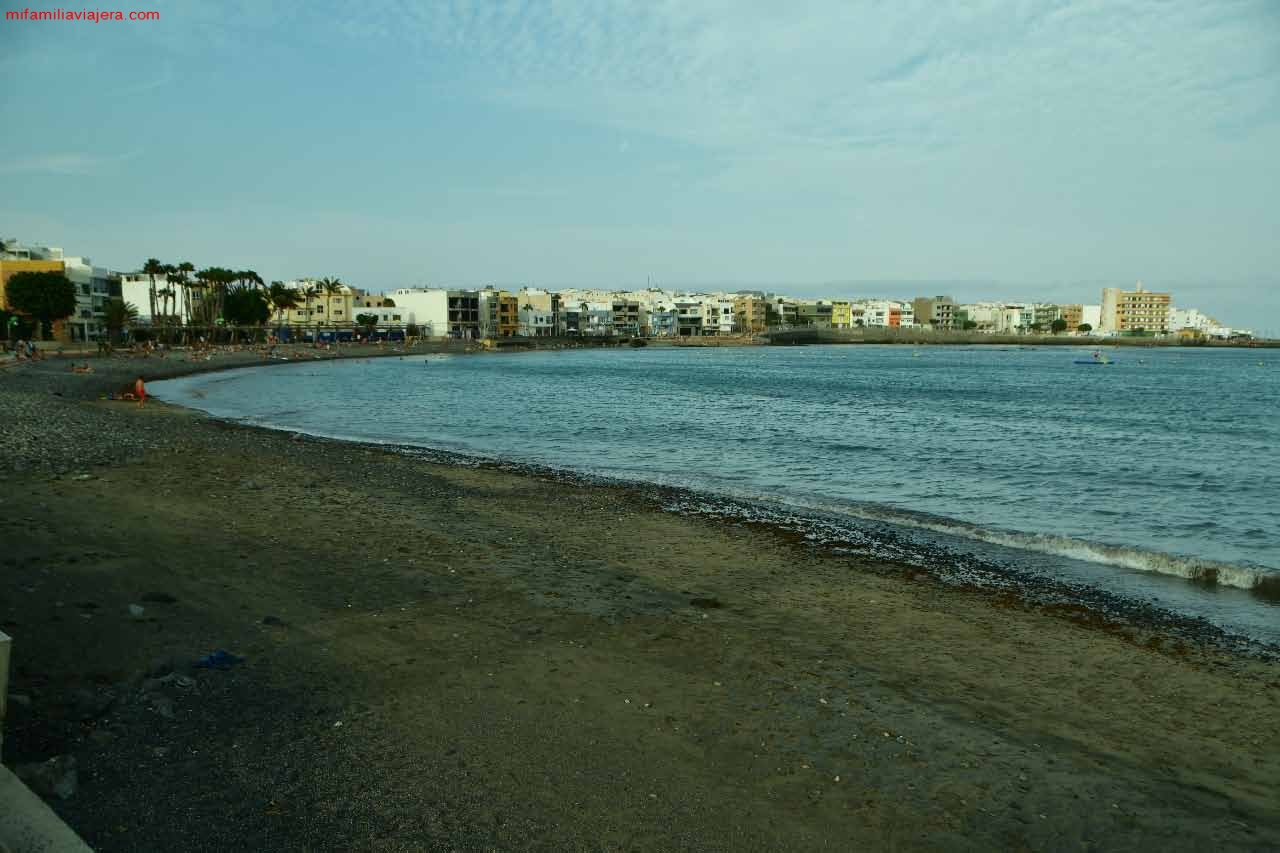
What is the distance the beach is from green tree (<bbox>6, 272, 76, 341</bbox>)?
82.9 meters

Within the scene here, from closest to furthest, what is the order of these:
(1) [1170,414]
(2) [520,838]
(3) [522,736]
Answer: (2) [520,838] < (3) [522,736] < (1) [1170,414]

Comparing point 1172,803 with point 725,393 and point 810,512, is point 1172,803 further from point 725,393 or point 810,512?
point 725,393

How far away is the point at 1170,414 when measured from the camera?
43.2 meters

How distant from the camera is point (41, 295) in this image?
7956 cm

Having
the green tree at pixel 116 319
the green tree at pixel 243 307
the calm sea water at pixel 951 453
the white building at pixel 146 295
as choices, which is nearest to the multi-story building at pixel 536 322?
the green tree at pixel 243 307

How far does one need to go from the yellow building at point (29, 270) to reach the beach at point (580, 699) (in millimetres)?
91212

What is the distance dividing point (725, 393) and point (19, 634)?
2000 inches

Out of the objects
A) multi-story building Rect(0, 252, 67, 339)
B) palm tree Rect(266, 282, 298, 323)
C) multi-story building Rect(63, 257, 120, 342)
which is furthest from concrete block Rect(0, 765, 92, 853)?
palm tree Rect(266, 282, 298, 323)

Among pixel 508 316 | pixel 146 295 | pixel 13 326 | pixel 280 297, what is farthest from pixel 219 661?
pixel 508 316

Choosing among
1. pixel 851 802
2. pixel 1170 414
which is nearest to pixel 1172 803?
pixel 851 802

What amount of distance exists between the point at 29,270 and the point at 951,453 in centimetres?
9550

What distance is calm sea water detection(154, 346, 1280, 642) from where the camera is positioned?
1362 cm

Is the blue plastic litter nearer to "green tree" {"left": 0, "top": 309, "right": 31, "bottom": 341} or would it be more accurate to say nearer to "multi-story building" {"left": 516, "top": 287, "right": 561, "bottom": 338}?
"green tree" {"left": 0, "top": 309, "right": 31, "bottom": 341}

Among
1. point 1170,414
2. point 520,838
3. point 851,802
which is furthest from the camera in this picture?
point 1170,414
